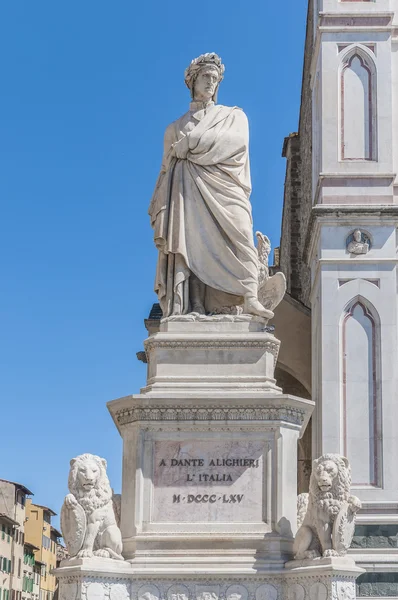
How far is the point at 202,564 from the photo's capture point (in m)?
14.4

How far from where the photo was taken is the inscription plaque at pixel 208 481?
14734mm

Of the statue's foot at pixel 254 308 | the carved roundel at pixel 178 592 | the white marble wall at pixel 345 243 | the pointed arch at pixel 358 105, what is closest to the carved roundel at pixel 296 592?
the carved roundel at pixel 178 592

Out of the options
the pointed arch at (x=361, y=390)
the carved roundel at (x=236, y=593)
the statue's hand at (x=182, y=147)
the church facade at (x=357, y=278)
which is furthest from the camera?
the pointed arch at (x=361, y=390)

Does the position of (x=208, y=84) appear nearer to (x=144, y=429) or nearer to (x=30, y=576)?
(x=144, y=429)

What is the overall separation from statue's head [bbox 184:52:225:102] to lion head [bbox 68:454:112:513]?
4864 mm

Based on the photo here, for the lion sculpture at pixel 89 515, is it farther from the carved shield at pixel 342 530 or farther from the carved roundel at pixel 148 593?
the carved shield at pixel 342 530

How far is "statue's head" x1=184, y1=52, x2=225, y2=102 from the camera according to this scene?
16531 mm

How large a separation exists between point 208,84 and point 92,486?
525cm

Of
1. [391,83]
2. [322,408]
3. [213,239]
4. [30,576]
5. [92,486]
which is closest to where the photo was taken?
[92,486]

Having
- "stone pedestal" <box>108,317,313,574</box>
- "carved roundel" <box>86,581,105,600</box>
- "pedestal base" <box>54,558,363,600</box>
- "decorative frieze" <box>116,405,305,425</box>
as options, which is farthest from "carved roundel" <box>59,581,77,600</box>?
"decorative frieze" <box>116,405,305,425</box>

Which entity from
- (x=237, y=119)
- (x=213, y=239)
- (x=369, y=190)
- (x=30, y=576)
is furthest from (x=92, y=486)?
(x=30, y=576)

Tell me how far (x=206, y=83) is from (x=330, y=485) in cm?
527

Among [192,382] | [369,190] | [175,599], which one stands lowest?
[175,599]

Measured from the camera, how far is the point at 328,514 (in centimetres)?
1416
